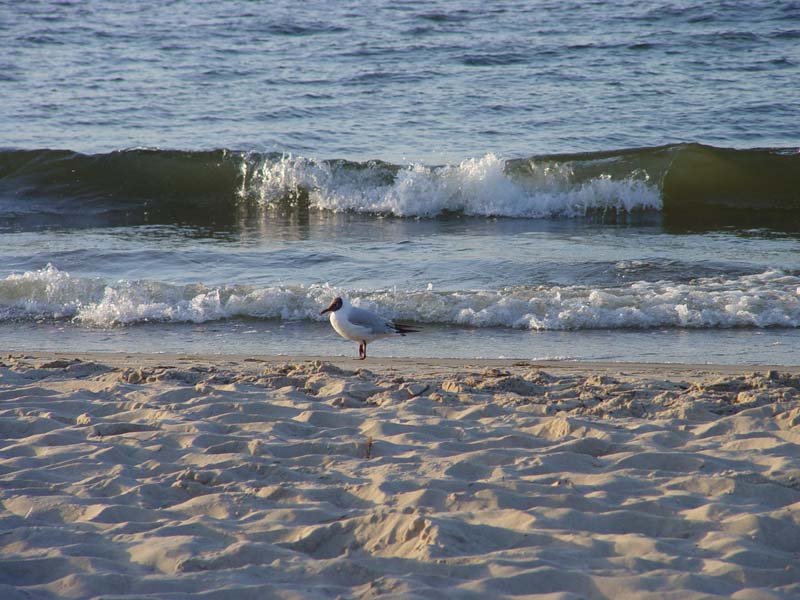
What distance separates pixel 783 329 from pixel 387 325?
9.50 feet

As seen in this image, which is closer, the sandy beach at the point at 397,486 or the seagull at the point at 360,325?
the sandy beach at the point at 397,486

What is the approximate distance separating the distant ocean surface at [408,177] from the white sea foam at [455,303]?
23mm

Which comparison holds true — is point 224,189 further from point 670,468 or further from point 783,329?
point 670,468

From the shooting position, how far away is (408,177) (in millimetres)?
12195

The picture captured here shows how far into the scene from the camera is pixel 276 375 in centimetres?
491

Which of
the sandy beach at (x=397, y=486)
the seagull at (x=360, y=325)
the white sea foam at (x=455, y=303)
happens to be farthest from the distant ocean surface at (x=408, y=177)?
the sandy beach at (x=397, y=486)

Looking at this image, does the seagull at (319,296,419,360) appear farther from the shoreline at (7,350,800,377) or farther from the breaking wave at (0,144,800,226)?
the breaking wave at (0,144,800,226)

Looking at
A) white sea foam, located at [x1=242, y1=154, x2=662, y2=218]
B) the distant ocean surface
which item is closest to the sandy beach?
the distant ocean surface

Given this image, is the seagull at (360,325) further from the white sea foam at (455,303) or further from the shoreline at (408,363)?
the white sea foam at (455,303)

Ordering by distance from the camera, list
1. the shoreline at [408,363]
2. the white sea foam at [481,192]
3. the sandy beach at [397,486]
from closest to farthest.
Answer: the sandy beach at [397,486] → the shoreline at [408,363] → the white sea foam at [481,192]

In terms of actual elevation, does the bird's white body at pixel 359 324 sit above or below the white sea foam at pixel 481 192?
below

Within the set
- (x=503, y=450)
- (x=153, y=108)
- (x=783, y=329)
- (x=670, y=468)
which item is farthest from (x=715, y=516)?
(x=153, y=108)

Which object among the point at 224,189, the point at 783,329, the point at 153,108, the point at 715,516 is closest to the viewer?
the point at 715,516

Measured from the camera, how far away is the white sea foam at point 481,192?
472 inches
